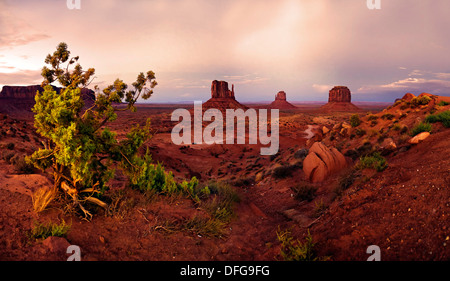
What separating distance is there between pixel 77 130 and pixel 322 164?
33.5ft

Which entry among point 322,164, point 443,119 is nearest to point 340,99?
point 443,119

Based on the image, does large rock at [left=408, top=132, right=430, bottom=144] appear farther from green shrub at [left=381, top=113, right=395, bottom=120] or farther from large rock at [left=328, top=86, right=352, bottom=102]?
large rock at [left=328, top=86, right=352, bottom=102]

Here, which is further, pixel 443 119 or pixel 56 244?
pixel 443 119

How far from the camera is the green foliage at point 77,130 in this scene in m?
5.29

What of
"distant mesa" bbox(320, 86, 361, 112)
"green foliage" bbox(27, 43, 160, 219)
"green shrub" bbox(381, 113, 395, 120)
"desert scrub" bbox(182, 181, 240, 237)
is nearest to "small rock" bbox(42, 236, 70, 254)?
"green foliage" bbox(27, 43, 160, 219)

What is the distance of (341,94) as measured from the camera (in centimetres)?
11950

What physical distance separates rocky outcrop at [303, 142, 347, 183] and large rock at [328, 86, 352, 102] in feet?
402

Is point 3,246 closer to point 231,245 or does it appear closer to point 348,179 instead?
point 231,245

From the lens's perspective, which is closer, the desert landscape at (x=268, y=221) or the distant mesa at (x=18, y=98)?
the desert landscape at (x=268, y=221)

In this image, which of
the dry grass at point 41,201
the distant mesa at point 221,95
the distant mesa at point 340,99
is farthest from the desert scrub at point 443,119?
the distant mesa at point 340,99

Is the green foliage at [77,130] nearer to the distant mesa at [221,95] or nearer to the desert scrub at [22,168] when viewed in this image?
the desert scrub at [22,168]

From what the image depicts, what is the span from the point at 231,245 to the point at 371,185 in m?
4.57

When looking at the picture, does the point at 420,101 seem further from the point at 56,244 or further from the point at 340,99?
the point at 340,99

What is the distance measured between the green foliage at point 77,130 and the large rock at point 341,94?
131m
